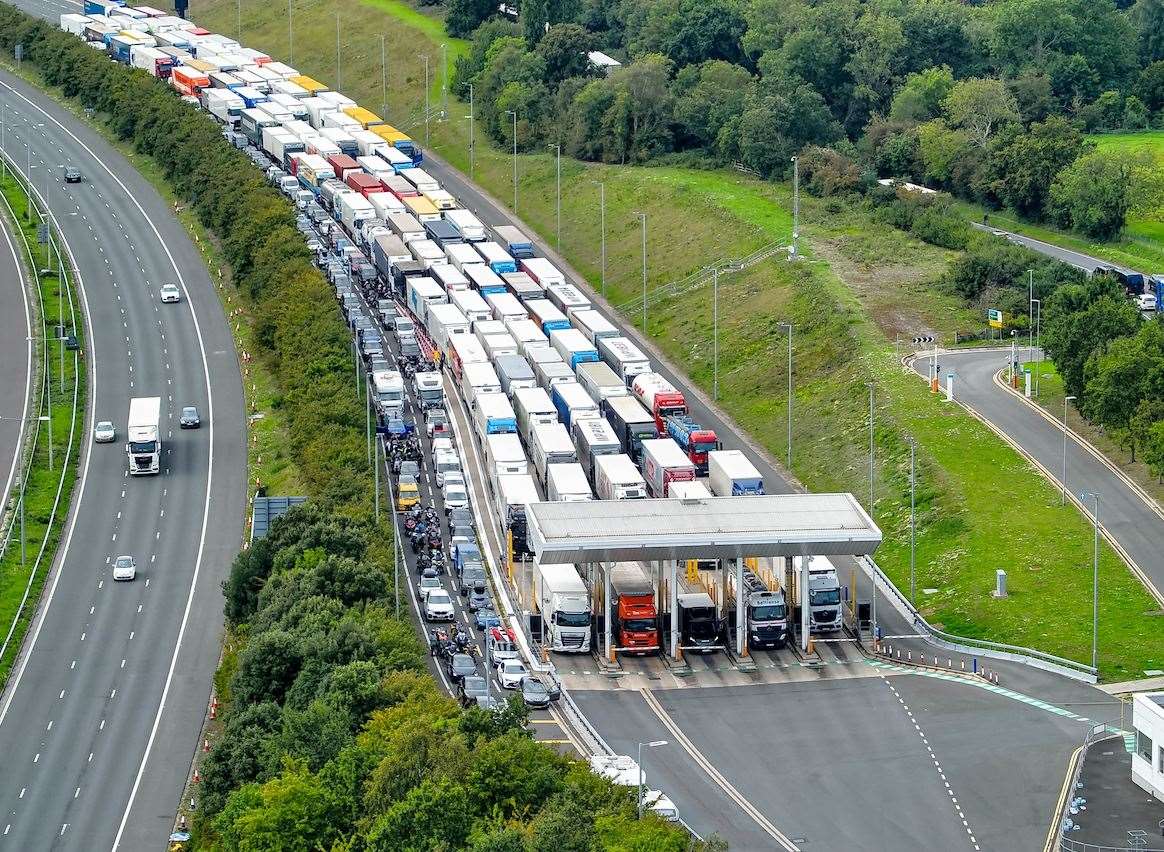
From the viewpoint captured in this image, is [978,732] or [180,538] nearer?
[978,732]

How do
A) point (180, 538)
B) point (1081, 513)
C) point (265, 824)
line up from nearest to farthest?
point (265, 824), point (1081, 513), point (180, 538)

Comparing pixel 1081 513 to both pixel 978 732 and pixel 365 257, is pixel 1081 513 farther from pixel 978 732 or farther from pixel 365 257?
pixel 365 257

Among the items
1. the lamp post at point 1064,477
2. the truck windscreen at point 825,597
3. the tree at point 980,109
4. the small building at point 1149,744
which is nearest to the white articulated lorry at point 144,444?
the truck windscreen at point 825,597

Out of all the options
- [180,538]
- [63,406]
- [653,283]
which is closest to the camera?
[180,538]

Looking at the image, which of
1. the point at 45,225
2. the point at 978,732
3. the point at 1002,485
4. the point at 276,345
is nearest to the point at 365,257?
the point at 276,345

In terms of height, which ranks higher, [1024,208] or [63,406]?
[1024,208]

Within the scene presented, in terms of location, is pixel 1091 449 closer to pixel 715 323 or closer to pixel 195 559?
pixel 715 323
